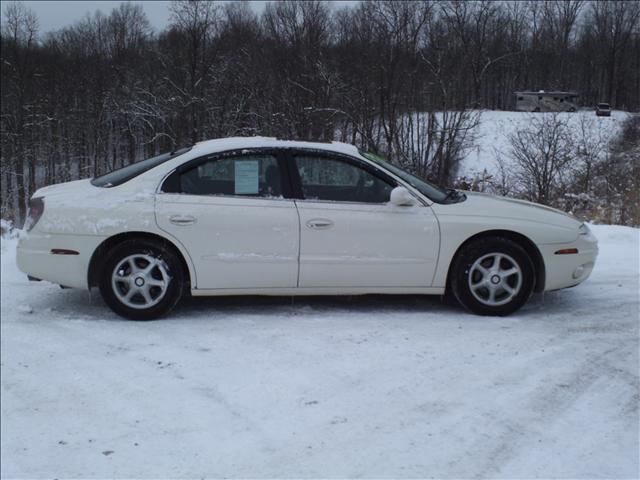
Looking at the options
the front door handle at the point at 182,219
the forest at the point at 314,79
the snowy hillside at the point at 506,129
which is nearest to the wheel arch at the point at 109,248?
the front door handle at the point at 182,219

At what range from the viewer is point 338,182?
5078 millimetres

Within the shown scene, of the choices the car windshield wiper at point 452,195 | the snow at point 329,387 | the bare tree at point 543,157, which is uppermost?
the bare tree at point 543,157

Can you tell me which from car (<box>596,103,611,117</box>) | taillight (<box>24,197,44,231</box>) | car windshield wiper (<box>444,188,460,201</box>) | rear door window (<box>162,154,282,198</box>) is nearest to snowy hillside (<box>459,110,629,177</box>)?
car (<box>596,103,611,117</box>)

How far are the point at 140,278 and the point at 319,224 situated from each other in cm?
147

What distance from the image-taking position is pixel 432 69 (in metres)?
29.8

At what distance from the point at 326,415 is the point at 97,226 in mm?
2526

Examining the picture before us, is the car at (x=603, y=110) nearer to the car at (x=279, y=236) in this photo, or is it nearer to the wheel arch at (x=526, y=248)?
the wheel arch at (x=526, y=248)

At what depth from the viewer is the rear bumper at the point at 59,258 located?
15.7 feet

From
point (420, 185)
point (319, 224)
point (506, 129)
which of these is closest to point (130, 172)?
point (319, 224)

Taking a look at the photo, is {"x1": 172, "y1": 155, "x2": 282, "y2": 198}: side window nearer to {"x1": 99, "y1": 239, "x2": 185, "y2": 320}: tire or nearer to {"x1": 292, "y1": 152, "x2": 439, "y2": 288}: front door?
{"x1": 292, "y1": 152, "x2": 439, "y2": 288}: front door

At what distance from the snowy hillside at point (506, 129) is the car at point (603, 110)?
0.47m

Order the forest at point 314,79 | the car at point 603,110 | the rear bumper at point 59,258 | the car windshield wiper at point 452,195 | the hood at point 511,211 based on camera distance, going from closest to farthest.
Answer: the rear bumper at point 59,258, the hood at point 511,211, the car windshield wiper at point 452,195, the forest at point 314,79, the car at point 603,110

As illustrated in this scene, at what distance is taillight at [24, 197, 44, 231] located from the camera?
491cm

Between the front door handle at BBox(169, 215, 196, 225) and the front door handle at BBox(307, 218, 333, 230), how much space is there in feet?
3.02
